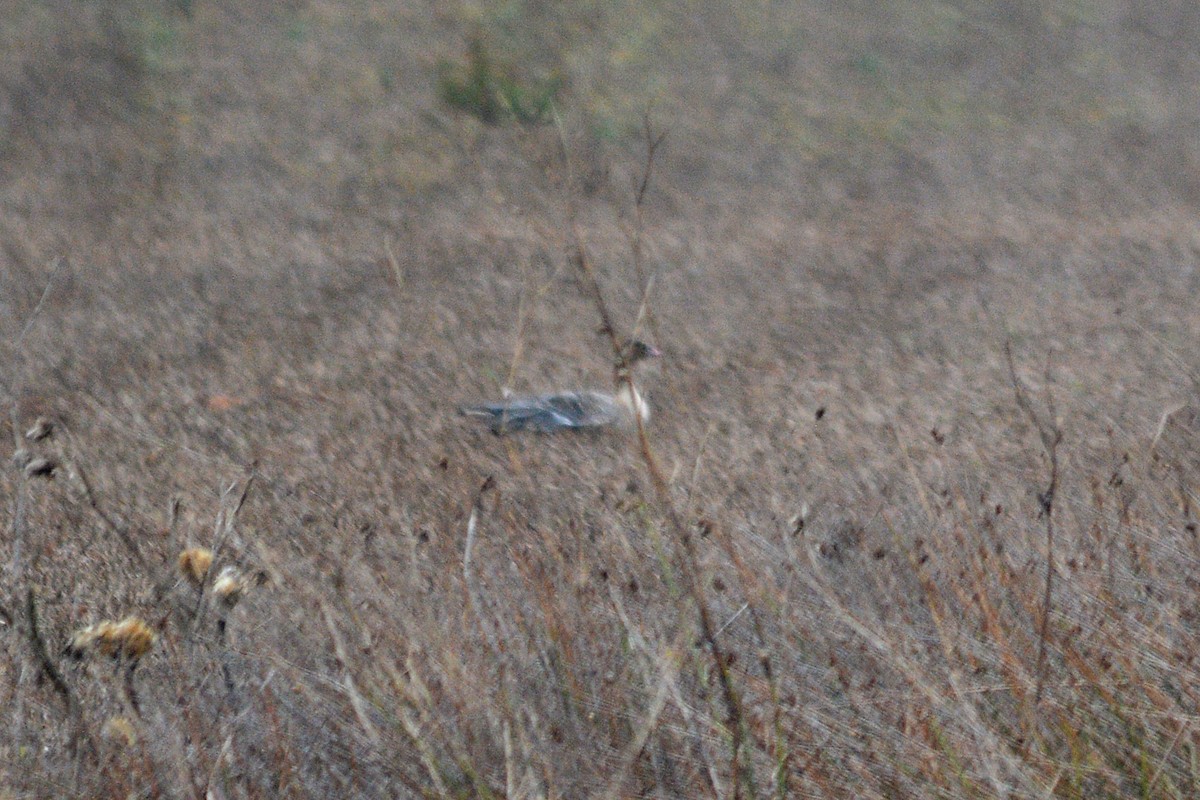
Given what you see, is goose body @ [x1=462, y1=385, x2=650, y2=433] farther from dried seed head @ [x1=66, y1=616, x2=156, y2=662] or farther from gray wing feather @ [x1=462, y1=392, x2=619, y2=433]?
dried seed head @ [x1=66, y1=616, x2=156, y2=662]

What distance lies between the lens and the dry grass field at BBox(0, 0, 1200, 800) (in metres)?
2.15

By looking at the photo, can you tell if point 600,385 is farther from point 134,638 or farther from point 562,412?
point 134,638

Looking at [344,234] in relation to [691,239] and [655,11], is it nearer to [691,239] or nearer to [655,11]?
[691,239]

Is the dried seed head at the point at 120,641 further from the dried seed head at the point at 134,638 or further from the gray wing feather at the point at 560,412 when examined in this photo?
the gray wing feather at the point at 560,412

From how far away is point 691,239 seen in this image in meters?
6.93

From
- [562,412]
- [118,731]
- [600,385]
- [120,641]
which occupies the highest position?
[120,641]

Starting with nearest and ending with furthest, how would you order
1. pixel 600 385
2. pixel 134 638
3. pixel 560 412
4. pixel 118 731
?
pixel 134 638, pixel 118 731, pixel 560 412, pixel 600 385

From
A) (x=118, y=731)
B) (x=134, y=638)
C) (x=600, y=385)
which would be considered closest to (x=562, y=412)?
(x=600, y=385)

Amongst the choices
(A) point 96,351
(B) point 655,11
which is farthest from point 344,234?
(B) point 655,11

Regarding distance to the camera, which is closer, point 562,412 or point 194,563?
point 194,563

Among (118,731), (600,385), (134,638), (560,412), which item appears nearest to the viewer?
(134,638)

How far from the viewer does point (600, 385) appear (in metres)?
5.13

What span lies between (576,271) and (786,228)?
5.82ft

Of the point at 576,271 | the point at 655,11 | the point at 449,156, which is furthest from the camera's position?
the point at 655,11
